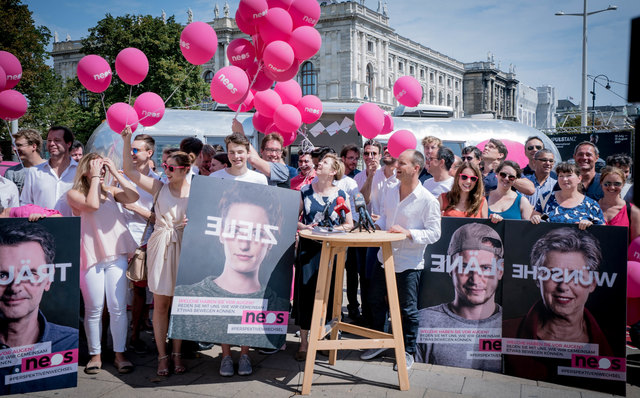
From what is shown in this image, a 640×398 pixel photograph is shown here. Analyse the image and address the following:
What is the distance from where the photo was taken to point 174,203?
3.86m

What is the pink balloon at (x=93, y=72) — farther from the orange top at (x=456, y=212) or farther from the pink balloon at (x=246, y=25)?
the orange top at (x=456, y=212)

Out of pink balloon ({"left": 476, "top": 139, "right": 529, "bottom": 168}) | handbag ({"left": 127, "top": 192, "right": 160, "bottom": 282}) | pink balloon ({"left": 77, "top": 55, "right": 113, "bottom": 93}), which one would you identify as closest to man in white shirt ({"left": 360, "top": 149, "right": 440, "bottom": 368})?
handbag ({"left": 127, "top": 192, "right": 160, "bottom": 282})

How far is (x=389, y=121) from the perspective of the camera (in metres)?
7.28

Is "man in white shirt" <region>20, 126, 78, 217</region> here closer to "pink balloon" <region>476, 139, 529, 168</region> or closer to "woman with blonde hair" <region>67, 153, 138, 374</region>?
"woman with blonde hair" <region>67, 153, 138, 374</region>

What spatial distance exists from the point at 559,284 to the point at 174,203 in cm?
319

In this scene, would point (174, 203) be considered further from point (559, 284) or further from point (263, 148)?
point (559, 284)

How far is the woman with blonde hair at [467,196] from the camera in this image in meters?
4.21

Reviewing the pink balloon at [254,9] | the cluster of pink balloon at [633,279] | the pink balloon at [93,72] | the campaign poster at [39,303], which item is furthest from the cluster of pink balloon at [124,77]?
the cluster of pink balloon at [633,279]

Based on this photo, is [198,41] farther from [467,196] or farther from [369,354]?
[369,354]

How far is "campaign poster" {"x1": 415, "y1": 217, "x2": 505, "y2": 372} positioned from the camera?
3.95 m

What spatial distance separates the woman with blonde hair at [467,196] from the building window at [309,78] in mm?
45915

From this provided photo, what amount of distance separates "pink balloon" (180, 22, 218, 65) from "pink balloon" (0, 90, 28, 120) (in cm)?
185

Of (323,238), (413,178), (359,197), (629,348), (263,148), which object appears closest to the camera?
(323,238)

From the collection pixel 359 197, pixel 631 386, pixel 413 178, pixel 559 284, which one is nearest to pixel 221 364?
pixel 359 197
